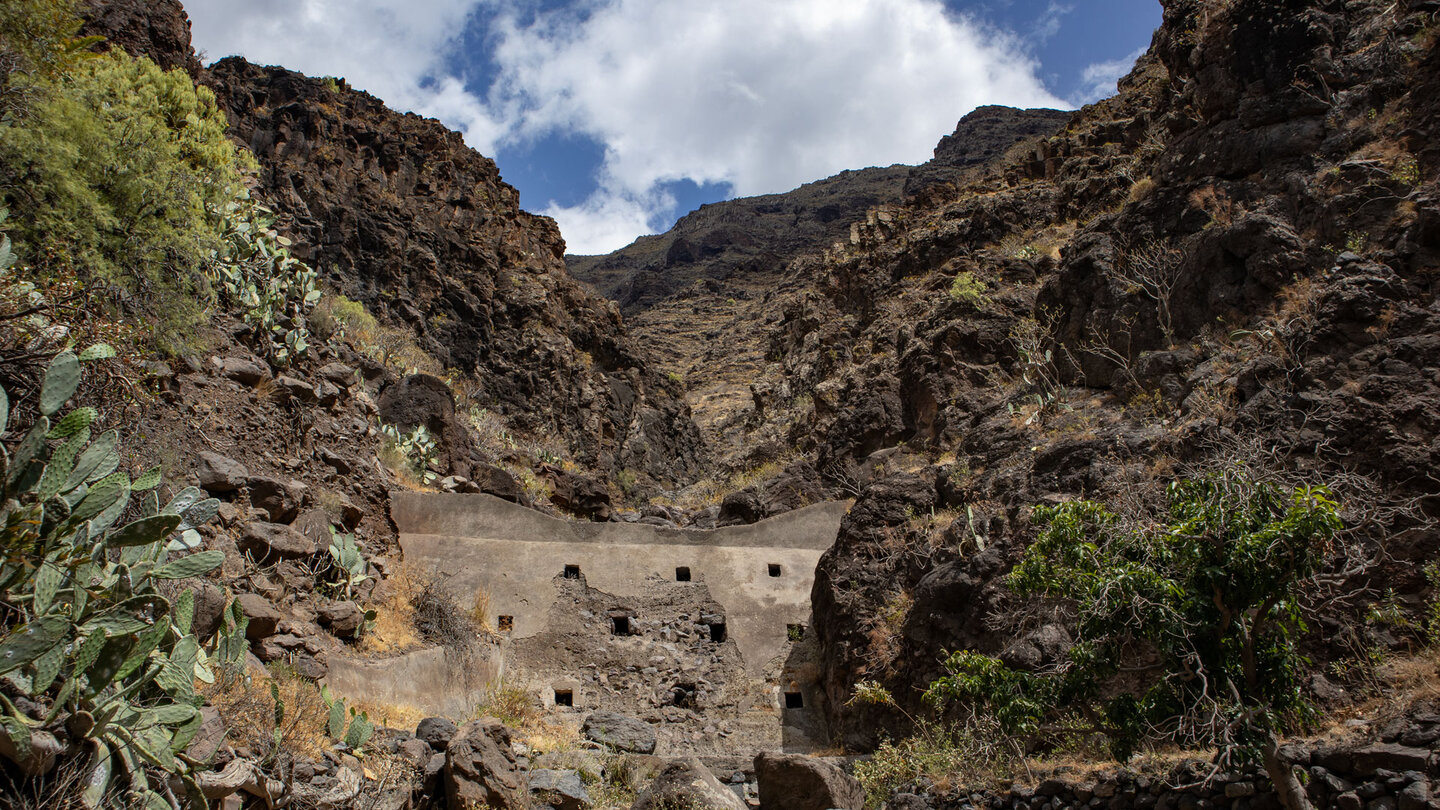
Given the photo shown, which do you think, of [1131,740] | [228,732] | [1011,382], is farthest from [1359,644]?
[1011,382]

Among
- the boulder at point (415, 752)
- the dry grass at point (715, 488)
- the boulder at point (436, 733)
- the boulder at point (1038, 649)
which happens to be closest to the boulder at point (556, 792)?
the boulder at point (436, 733)

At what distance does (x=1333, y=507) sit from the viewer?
249 inches

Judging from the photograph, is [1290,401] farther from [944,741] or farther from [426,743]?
[426,743]

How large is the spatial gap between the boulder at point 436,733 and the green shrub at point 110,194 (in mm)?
5307

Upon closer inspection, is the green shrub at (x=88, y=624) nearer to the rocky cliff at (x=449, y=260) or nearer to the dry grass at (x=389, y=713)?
the dry grass at (x=389, y=713)

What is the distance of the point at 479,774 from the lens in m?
7.50

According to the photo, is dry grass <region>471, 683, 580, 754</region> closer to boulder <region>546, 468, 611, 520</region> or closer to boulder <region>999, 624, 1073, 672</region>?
boulder <region>999, 624, 1073, 672</region>

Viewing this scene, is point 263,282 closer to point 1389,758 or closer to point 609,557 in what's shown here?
point 609,557

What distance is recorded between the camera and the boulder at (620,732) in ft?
37.7

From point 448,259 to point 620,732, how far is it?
779 inches

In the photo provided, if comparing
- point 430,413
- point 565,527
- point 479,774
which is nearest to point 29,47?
point 430,413

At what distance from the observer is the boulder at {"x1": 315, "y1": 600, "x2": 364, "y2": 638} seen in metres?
9.34

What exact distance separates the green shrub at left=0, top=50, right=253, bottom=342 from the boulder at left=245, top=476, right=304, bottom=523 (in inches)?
79.0

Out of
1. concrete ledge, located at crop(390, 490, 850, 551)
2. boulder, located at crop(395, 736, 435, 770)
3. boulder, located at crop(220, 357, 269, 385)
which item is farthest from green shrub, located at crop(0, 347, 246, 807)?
concrete ledge, located at crop(390, 490, 850, 551)
